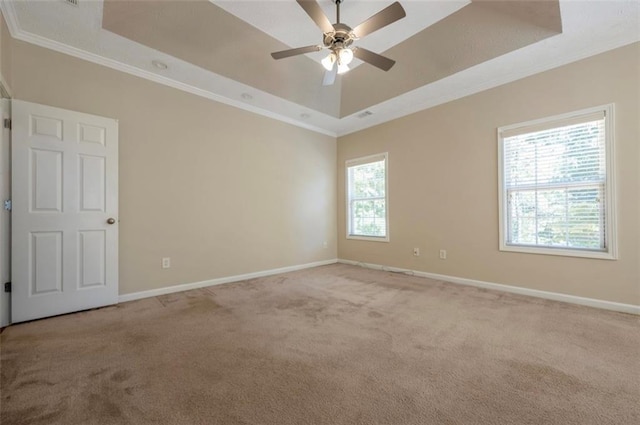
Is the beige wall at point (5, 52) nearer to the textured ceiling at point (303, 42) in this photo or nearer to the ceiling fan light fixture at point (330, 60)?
the textured ceiling at point (303, 42)

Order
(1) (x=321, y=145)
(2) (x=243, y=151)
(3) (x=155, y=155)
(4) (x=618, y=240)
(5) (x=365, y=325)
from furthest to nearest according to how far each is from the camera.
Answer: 1. (1) (x=321, y=145)
2. (2) (x=243, y=151)
3. (3) (x=155, y=155)
4. (4) (x=618, y=240)
5. (5) (x=365, y=325)

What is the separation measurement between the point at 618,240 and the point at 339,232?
395 cm

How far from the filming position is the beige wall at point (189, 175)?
9.52 ft

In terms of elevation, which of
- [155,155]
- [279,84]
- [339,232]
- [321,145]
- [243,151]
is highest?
[279,84]

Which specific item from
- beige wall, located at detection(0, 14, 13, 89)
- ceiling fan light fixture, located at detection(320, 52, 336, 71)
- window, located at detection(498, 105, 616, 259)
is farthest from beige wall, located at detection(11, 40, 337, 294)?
window, located at detection(498, 105, 616, 259)

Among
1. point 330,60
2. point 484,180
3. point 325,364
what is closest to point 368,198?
point 484,180

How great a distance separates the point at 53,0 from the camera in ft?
7.38

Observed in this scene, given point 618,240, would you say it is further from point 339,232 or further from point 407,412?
point 339,232

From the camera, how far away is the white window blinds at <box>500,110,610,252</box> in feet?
9.30

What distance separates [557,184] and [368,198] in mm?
2783

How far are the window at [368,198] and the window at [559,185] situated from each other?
1.88 m

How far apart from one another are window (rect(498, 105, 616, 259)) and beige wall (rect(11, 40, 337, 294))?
321 centimetres

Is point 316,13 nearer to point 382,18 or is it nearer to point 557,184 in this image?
point 382,18

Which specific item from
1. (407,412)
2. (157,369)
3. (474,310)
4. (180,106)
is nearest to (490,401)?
(407,412)
